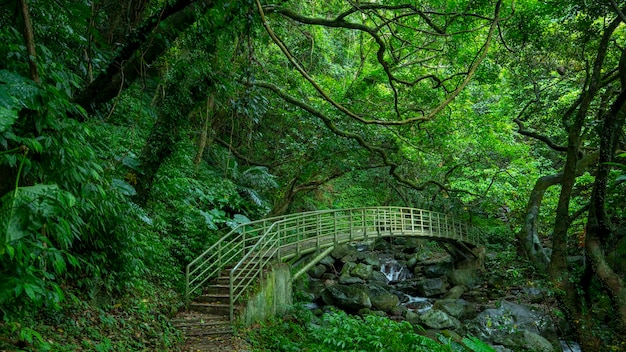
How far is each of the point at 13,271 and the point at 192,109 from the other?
486 cm

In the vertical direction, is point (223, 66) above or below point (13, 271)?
above

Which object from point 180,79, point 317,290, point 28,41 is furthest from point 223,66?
point 317,290

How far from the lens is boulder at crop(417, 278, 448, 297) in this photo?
1436 cm

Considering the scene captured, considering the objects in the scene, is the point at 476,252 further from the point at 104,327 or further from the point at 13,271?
the point at 13,271

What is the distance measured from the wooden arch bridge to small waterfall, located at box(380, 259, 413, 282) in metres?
2.09

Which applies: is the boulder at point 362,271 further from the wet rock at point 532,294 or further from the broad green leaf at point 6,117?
the broad green leaf at point 6,117

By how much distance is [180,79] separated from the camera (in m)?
6.64

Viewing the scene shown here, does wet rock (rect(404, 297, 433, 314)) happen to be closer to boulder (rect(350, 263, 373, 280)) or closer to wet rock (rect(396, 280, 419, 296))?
wet rock (rect(396, 280, 419, 296))

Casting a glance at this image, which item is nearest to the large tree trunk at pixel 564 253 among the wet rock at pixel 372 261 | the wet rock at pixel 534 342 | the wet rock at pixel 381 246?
the wet rock at pixel 534 342

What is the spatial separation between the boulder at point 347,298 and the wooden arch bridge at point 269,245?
1598mm

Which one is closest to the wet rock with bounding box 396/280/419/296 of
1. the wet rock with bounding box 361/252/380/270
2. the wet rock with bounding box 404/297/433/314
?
the wet rock with bounding box 404/297/433/314

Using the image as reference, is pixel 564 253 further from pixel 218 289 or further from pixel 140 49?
pixel 140 49

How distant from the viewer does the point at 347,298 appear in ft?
38.2

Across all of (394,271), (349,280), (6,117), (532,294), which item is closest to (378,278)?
(394,271)
